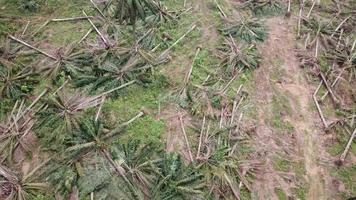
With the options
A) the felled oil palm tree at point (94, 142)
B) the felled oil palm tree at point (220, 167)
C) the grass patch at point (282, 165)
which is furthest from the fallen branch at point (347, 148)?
the felled oil palm tree at point (94, 142)

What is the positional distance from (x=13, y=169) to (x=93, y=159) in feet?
6.66

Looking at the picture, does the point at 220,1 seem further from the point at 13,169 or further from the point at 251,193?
the point at 13,169

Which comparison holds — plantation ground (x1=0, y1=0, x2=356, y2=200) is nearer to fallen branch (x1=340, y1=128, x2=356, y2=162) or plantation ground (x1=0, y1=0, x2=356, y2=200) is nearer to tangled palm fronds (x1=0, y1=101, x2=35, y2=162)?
fallen branch (x1=340, y1=128, x2=356, y2=162)

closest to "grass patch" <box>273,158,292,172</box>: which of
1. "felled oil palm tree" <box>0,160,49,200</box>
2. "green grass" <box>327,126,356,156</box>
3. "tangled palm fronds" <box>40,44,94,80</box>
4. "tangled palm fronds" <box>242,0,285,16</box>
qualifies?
"green grass" <box>327,126,356,156</box>

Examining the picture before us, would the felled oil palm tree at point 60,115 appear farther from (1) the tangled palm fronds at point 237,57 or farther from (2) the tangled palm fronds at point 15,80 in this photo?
(1) the tangled palm fronds at point 237,57

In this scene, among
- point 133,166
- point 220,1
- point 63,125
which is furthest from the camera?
point 220,1

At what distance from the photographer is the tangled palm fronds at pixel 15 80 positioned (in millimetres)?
12133

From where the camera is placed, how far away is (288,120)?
12.1 meters

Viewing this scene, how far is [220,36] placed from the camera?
14.6 meters

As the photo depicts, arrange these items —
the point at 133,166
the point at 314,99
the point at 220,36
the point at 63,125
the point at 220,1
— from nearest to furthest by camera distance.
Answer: the point at 133,166 < the point at 63,125 < the point at 314,99 < the point at 220,36 < the point at 220,1

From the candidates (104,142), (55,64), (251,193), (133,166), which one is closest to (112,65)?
(55,64)

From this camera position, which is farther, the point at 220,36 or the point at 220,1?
the point at 220,1

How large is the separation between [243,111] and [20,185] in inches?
242

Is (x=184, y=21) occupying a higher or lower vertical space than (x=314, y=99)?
higher
